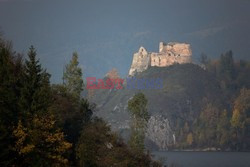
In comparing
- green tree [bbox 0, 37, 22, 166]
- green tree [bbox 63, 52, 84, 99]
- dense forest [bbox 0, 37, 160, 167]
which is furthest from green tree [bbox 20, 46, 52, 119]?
green tree [bbox 63, 52, 84, 99]

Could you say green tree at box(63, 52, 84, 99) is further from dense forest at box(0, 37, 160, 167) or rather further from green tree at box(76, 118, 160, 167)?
dense forest at box(0, 37, 160, 167)

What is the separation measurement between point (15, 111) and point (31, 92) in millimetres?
2799

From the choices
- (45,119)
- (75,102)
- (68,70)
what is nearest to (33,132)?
(45,119)

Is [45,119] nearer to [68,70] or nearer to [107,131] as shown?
[107,131]

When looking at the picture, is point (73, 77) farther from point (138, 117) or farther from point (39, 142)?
point (39, 142)

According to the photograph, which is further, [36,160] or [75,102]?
[75,102]

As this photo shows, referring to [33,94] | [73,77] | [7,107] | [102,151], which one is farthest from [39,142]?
[73,77]

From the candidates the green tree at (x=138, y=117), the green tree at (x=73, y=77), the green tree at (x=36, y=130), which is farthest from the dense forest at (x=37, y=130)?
the green tree at (x=138, y=117)

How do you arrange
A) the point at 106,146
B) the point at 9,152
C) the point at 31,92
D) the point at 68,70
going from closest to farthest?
the point at 9,152
the point at 31,92
the point at 106,146
the point at 68,70

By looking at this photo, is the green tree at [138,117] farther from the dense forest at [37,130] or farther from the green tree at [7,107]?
the green tree at [7,107]

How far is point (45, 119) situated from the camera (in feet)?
183

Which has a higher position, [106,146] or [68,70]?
[68,70]

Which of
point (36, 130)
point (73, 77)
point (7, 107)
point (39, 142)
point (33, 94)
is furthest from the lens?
point (73, 77)

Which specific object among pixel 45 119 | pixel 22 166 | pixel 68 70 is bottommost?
pixel 22 166
